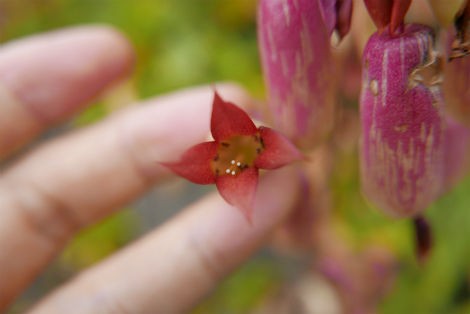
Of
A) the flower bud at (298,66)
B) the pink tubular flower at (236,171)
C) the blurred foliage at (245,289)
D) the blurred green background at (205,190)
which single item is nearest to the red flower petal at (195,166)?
the pink tubular flower at (236,171)

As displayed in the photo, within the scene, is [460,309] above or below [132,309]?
below

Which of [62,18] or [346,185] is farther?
[62,18]

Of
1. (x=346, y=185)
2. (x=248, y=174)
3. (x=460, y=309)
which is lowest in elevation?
(x=460, y=309)

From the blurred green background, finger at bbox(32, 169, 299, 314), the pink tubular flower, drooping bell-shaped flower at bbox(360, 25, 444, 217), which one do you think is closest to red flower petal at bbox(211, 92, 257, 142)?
the pink tubular flower

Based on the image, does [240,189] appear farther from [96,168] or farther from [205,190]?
[205,190]

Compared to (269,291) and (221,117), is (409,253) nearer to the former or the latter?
(269,291)

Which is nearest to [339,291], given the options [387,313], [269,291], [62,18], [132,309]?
[387,313]

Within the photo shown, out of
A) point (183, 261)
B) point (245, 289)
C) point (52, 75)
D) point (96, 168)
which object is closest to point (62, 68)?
point (52, 75)
